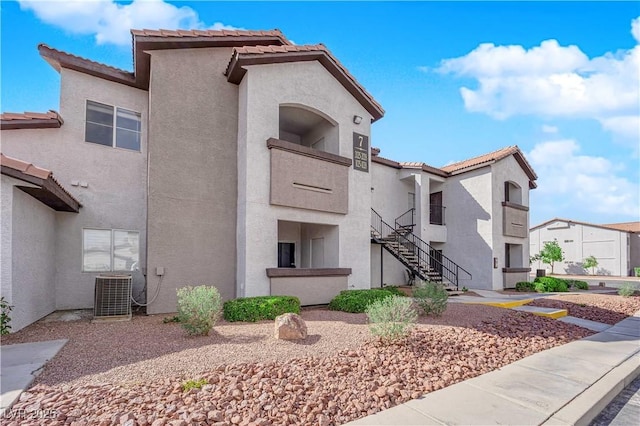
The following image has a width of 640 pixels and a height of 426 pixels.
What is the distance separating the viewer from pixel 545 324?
9.05 metres

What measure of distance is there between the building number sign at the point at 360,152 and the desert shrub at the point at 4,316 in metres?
10.6

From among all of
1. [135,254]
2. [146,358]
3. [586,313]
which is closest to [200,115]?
[135,254]

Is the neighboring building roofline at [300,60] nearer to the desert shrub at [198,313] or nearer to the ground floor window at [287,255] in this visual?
the ground floor window at [287,255]

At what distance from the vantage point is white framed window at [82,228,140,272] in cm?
1045

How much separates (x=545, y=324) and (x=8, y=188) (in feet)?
43.6

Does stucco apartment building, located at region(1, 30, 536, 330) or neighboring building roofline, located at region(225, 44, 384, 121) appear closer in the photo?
stucco apartment building, located at region(1, 30, 536, 330)

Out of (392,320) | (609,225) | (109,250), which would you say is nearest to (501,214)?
(392,320)

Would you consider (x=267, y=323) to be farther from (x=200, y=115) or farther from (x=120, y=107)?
(x=120, y=107)

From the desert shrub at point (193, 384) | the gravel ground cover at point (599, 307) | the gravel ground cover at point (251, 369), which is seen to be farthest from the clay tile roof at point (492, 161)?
the desert shrub at point (193, 384)

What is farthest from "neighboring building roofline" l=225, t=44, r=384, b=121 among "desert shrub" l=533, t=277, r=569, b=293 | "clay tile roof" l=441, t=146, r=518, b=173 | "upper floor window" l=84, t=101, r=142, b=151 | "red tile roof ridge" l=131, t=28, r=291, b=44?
"desert shrub" l=533, t=277, r=569, b=293

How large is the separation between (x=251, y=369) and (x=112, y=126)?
32.9 feet

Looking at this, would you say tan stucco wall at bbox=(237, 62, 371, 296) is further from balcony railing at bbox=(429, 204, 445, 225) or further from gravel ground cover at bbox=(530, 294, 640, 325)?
balcony railing at bbox=(429, 204, 445, 225)

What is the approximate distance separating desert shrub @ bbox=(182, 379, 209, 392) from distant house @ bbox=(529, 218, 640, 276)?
44340mm

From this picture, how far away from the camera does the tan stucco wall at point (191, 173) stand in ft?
32.6
